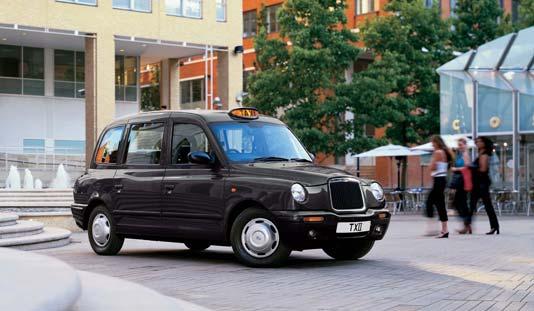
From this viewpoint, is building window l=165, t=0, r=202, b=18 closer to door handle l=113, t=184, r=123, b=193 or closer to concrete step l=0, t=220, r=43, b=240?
concrete step l=0, t=220, r=43, b=240

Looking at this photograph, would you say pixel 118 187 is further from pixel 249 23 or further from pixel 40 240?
pixel 249 23

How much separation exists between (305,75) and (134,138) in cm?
2663

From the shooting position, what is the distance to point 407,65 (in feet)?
133

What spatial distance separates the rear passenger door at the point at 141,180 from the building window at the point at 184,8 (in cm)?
3136

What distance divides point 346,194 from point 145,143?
119 inches

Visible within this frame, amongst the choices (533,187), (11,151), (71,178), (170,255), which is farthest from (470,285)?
(11,151)

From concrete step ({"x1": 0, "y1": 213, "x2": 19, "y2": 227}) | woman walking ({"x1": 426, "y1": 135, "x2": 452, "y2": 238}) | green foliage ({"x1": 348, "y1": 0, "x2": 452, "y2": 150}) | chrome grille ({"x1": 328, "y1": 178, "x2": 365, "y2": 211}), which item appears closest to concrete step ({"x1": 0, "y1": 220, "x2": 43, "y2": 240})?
concrete step ({"x1": 0, "y1": 213, "x2": 19, "y2": 227})

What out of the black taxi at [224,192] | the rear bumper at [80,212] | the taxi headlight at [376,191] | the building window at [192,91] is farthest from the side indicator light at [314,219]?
the building window at [192,91]

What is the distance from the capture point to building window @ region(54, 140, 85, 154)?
4547 centimetres

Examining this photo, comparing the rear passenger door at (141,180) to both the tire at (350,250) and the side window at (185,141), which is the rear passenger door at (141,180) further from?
the tire at (350,250)

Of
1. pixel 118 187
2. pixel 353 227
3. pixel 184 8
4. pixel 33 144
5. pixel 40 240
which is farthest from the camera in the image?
pixel 33 144

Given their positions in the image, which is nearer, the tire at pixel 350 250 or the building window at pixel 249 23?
the tire at pixel 350 250

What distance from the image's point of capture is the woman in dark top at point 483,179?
17406 millimetres

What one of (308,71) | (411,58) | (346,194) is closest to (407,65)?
(411,58)
